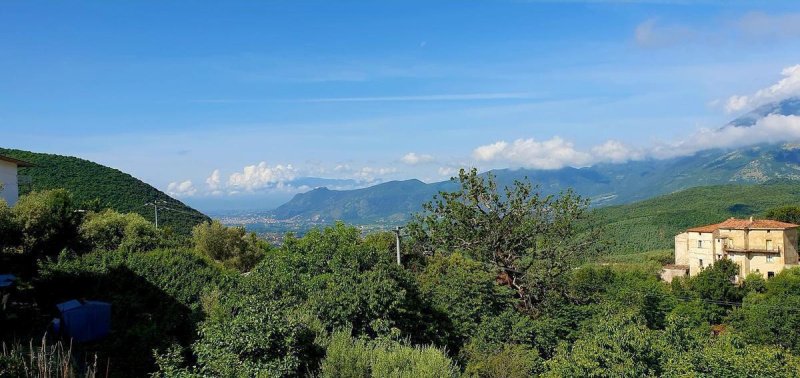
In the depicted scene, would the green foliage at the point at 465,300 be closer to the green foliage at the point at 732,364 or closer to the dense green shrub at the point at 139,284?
the dense green shrub at the point at 139,284

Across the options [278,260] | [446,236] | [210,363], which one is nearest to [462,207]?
[446,236]

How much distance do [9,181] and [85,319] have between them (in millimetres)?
16247

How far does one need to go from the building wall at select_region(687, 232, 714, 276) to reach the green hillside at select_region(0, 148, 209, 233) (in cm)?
4555

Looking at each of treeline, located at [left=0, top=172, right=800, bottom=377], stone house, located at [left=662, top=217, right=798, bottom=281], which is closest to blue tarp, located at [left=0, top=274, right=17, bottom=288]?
treeline, located at [left=0, top=172, right=800, bottom=377]

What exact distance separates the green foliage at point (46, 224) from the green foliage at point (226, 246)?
7610 mm

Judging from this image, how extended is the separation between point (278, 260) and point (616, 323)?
9989 mm

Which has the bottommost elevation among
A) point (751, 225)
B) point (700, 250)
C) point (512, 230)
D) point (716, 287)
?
point (716, 287)

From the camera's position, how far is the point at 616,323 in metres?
11.9

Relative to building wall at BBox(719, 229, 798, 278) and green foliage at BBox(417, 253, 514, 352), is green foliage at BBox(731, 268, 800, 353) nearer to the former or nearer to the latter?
green foliage at BBox(417, 253, 514, 352)

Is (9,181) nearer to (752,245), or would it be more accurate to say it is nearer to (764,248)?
(752,245)

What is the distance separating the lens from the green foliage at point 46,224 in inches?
867

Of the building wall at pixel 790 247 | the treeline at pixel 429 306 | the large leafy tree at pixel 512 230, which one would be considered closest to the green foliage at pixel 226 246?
the treeline at pixel 429 306

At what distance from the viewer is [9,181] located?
2730cm

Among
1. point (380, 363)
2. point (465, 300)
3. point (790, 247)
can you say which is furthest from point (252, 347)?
point (790, 247)
